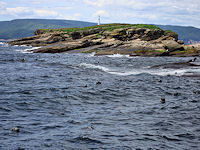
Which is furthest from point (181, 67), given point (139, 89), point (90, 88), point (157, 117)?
point (157, 117)

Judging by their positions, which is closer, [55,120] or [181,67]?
[55,120]

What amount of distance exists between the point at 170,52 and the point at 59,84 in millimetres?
47932

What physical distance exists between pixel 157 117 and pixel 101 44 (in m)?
68.9

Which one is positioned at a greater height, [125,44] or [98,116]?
[125,44]

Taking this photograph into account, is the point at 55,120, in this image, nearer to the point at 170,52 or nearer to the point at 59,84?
the point at 59,84

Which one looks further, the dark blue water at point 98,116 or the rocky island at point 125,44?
the rocky island at point 125,44

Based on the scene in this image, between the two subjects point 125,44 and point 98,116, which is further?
point 125,44

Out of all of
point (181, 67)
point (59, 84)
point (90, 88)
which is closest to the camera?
point (90, 88)

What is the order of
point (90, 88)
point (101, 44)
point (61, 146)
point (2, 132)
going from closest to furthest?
point (61, 146) < point (2, 132) < point (90, 88) < point (101, 44)

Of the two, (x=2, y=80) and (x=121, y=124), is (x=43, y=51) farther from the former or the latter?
(x=121, y=124)

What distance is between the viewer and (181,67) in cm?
3769

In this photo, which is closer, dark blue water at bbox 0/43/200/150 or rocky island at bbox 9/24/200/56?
dark blue water at bbox 0/43/200/150

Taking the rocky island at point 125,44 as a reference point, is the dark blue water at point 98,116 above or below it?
below

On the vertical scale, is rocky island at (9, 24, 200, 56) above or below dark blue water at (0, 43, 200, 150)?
above
